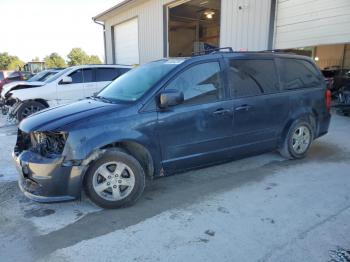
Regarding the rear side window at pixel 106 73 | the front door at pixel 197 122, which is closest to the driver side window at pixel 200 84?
the front door at pixel 197 122

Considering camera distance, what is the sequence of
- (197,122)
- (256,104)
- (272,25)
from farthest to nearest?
1. (272,25)
2. (256,104)
3. (197,122)

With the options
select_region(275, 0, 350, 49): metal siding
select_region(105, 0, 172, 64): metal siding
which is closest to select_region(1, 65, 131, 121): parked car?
select_region(275, 0, 350, 49): metal siding

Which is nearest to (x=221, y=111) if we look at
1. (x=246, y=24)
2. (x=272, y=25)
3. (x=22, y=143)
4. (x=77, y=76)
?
(x=22, y=143)

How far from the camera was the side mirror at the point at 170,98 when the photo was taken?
3551 mm

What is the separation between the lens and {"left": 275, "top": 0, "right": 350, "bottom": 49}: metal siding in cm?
823

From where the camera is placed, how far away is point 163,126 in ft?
12.0

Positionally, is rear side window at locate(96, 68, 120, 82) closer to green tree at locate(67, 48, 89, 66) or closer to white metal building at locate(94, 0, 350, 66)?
white metal building at locate(94, 0, 350, 66)

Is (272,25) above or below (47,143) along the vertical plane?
above

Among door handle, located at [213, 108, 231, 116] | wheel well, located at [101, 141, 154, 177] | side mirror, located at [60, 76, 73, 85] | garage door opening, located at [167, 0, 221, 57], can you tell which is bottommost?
wheel well, located at [101, 141, 154, 177]

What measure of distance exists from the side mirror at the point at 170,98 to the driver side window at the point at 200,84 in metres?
0.17

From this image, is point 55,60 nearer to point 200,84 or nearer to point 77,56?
point 77,56

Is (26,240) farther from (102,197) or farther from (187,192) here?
(187,192)

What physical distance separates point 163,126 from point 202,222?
1.19 meters

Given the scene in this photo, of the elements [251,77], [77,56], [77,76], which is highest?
[77,56]
